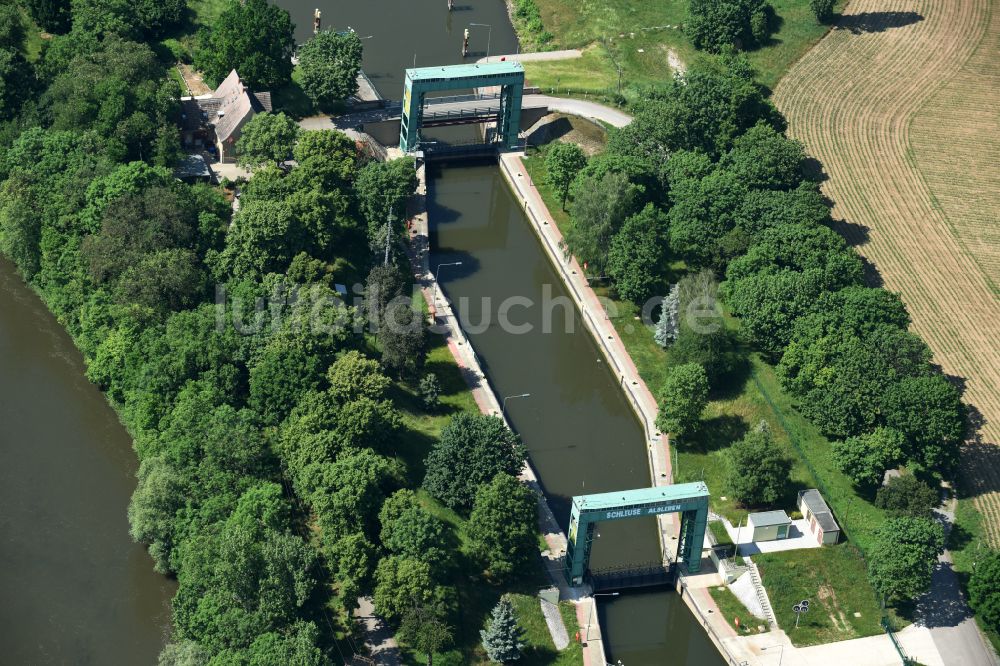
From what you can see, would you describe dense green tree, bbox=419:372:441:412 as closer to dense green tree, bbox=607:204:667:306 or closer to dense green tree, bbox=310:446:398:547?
dense green tree, bbox=310:446:398:547

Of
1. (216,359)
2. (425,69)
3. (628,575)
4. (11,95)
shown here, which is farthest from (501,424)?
(11,95)

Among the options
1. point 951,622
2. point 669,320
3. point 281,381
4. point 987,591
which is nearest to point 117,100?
point 281,381

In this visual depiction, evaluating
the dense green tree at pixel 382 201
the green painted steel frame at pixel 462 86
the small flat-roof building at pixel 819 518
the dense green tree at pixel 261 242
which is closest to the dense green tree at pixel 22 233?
the dense green tree at pixel 261 242

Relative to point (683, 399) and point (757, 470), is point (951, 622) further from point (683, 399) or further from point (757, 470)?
point (683, 399)

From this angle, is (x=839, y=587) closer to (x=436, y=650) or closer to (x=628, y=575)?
(x=628, y=575)

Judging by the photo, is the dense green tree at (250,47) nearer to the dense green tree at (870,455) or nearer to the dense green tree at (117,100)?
the dense green tree at (117,100)

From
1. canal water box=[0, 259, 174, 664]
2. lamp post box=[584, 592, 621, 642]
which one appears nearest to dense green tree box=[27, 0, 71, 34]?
canal water box=[0, 259, 174, 664]

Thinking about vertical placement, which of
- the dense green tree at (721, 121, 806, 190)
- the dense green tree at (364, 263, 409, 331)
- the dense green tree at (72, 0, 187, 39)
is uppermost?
the dense green tree at (72, 0, 187, 39)
